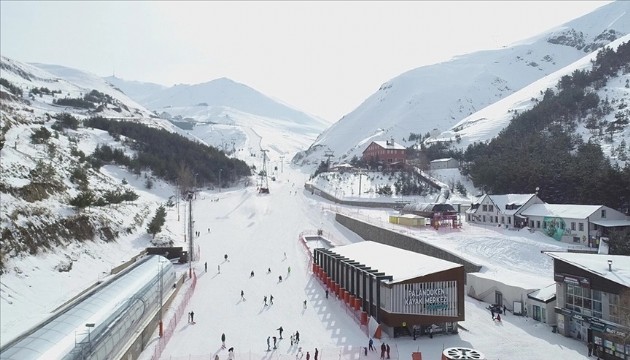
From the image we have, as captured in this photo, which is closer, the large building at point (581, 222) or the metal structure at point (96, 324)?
the metal structure at point (96, 324)

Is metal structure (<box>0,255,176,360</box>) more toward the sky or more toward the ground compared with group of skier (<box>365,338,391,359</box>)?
more toward the sky

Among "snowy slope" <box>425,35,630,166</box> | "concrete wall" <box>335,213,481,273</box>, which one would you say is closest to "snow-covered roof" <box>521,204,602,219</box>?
"concrete wall" <box>335,213,481,273</box>

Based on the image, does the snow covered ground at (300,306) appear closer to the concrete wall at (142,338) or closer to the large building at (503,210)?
the concrete wall at (142,338)

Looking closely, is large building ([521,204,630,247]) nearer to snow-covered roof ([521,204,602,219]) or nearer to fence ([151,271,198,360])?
snow-covered roof ([521,204,602,219])

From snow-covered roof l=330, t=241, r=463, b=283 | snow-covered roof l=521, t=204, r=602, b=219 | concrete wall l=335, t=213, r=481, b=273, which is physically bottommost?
concrete wall l=335, t=213, r=481, b=273

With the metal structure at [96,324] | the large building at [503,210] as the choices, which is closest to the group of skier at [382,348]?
the metal structure at [96,324]

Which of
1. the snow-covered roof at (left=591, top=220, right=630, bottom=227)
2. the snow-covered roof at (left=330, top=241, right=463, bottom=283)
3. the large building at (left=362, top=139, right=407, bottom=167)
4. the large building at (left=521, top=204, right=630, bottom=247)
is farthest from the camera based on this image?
the large building at (left=362, top=139, right=407, bottom=167)

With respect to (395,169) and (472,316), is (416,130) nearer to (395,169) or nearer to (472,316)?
(395,169)

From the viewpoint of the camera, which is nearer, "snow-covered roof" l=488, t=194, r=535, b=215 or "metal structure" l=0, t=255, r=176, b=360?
"metal structure" l=0, t=255, r=176, b=360
